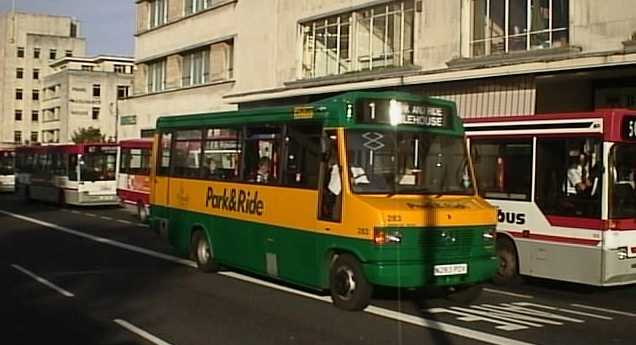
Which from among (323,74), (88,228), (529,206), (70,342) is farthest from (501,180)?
(323,74)

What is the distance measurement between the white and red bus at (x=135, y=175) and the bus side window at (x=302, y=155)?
635 inches

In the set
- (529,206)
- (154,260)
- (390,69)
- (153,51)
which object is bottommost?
(154,260)

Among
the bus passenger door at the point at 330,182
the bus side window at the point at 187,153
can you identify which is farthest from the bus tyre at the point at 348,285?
the bus side window at the point at 187,153

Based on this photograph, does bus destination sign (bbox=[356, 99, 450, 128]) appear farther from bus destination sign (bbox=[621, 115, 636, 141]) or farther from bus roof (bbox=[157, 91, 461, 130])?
bus destination sign (bbox=[621, 115, 636, 141])

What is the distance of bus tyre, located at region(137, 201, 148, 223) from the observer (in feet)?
92.1

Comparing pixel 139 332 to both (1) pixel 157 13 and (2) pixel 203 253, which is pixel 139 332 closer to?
(2) pixel 203 253

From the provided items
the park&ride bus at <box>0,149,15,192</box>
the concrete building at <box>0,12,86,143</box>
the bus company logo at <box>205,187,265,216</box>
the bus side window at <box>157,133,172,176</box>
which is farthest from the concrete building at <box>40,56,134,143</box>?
the bus company logo at <box>205,187,265,216</box>

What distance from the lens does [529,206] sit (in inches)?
560

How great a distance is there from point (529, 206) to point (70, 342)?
8053 millimetres

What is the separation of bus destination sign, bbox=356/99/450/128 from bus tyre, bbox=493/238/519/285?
361 cm

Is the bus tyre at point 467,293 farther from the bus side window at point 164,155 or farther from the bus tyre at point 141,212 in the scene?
the bus tyre at point 141,212

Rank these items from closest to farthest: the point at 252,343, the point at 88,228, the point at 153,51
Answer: the point at 252,343
the point at 88,228
the point at 153,51

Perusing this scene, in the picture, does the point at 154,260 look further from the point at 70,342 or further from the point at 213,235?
the point at 70,342

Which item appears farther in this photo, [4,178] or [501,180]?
[4,178]
